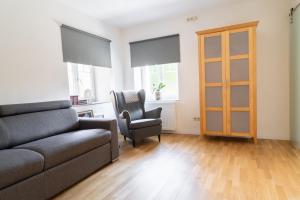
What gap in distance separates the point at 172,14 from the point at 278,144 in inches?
120

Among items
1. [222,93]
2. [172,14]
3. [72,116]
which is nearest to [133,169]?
[72,116]

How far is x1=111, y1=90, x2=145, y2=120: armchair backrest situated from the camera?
11.5ft

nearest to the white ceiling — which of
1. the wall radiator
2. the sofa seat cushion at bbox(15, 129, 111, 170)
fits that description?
the wall radiator

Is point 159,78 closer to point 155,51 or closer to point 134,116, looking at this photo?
point 155,51

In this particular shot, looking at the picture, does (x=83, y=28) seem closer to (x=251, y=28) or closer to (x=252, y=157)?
(x=251, y=28)

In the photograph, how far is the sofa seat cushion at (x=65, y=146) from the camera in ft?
5.82

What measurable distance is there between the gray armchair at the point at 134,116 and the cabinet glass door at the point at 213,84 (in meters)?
0.89

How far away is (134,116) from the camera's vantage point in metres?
3.68

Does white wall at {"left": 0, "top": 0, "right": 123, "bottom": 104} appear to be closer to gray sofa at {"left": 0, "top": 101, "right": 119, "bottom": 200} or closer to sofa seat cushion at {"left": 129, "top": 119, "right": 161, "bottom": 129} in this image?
gray sofa at {"left": 0, "top": 101, "right": 119, "bottom": 200}

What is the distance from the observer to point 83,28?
341 centimetres

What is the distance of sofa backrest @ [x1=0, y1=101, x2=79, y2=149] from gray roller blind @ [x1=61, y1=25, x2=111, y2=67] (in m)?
0.90

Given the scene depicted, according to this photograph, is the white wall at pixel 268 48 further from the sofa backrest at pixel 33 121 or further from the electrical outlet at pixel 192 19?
the sofa backrest at pixel 33 121

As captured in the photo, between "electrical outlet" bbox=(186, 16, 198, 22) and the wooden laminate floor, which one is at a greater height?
"electrical outlet" bbox=(186, 16, 198, 22)

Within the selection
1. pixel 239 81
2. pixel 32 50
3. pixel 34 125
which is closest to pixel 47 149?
pixel 34 125
